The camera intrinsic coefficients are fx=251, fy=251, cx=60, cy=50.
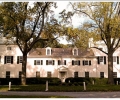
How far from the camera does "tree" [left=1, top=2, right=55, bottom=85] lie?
2591cm

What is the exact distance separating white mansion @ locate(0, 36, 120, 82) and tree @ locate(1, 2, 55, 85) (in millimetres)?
12487

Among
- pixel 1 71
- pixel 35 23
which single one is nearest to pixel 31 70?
pixel 1 71

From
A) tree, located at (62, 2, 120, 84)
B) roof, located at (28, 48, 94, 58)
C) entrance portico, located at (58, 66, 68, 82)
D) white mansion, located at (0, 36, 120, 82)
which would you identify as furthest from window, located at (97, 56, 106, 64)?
tree, located at (62, 2, 120, 84)

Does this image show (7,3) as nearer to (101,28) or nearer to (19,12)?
(19,12)

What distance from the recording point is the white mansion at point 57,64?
41750 mm

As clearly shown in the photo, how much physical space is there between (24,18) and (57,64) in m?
18.1

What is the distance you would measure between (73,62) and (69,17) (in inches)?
675

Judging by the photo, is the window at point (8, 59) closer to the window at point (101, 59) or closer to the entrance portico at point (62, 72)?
the entrance portico at point (62, 72)

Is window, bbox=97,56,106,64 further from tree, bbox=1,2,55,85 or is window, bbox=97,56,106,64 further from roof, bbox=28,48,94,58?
tree, bbox=1,2,55,85

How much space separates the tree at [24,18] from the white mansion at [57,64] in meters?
12.5

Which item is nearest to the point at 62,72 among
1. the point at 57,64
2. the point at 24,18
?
the point at 57,64

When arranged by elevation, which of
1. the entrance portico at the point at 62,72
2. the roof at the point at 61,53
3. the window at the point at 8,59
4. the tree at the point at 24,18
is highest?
the tree at the point at 24,18

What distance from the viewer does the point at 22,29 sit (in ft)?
89.4

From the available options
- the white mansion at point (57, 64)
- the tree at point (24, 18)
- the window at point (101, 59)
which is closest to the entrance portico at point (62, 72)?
the white mansion at point (57, 64)
